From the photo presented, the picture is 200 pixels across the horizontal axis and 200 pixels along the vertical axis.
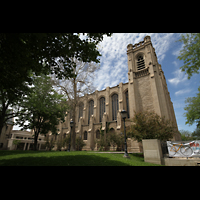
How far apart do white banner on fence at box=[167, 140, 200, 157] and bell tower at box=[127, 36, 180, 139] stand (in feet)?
42.8

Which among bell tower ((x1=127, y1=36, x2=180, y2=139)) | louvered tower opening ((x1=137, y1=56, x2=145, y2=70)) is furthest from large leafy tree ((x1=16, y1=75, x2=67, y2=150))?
louvered tower opening ((x1=137, y1=56, x2=145, y2=70))

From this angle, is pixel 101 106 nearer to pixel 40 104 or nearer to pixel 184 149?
pixel 40 104

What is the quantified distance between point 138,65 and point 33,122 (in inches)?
1021

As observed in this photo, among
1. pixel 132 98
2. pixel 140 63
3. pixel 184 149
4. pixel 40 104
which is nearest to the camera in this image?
pixel 184 149

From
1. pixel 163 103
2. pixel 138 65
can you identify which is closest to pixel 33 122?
pixel 163 103

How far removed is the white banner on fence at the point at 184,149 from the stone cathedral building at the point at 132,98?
1286 cm

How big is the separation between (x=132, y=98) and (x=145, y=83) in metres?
4.45

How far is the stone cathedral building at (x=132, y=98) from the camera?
76.9 ft

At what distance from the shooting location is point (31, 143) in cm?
4219

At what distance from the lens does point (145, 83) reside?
2589cm

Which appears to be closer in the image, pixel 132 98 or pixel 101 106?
pixel 132 98

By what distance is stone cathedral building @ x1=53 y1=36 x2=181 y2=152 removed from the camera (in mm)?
23434

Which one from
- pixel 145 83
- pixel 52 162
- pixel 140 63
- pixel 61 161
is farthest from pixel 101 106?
pixel 52 162
